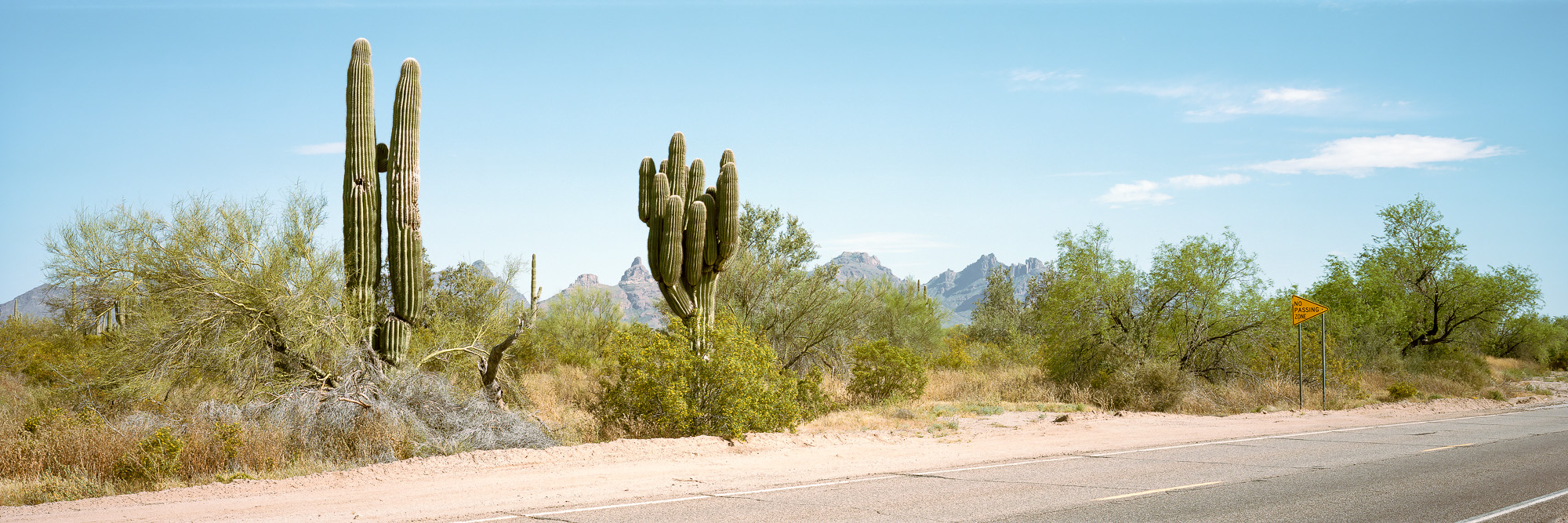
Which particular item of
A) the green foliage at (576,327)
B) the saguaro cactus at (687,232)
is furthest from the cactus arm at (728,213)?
the green foliage at (576,327)

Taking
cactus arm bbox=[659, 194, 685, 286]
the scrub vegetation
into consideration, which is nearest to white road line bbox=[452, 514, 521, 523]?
the scrub vegetation

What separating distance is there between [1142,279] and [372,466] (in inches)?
746

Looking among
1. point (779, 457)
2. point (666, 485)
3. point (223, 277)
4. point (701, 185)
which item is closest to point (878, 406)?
point (701, 185)

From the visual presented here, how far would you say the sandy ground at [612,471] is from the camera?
8.62m

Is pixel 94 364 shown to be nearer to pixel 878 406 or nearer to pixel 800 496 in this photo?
pixel 800 496

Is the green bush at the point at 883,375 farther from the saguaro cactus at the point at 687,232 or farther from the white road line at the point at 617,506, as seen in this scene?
the white road line at the point at 617,506

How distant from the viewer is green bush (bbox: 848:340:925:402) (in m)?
21.7

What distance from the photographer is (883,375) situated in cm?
2164

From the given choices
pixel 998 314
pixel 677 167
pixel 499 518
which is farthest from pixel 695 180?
pixel 998 314

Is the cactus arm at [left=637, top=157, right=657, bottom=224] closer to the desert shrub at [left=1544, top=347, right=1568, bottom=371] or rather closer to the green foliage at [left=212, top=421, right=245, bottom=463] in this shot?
the green foliage at [left=212, top=421, right=245, bottom=463]

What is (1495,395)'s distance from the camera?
24.7 m

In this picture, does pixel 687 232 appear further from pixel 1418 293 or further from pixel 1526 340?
pixel 1526 340

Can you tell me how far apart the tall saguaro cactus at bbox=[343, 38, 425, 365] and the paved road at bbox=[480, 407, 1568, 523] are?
24.9 feet

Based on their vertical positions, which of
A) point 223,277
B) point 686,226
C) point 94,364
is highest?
point 686,226
